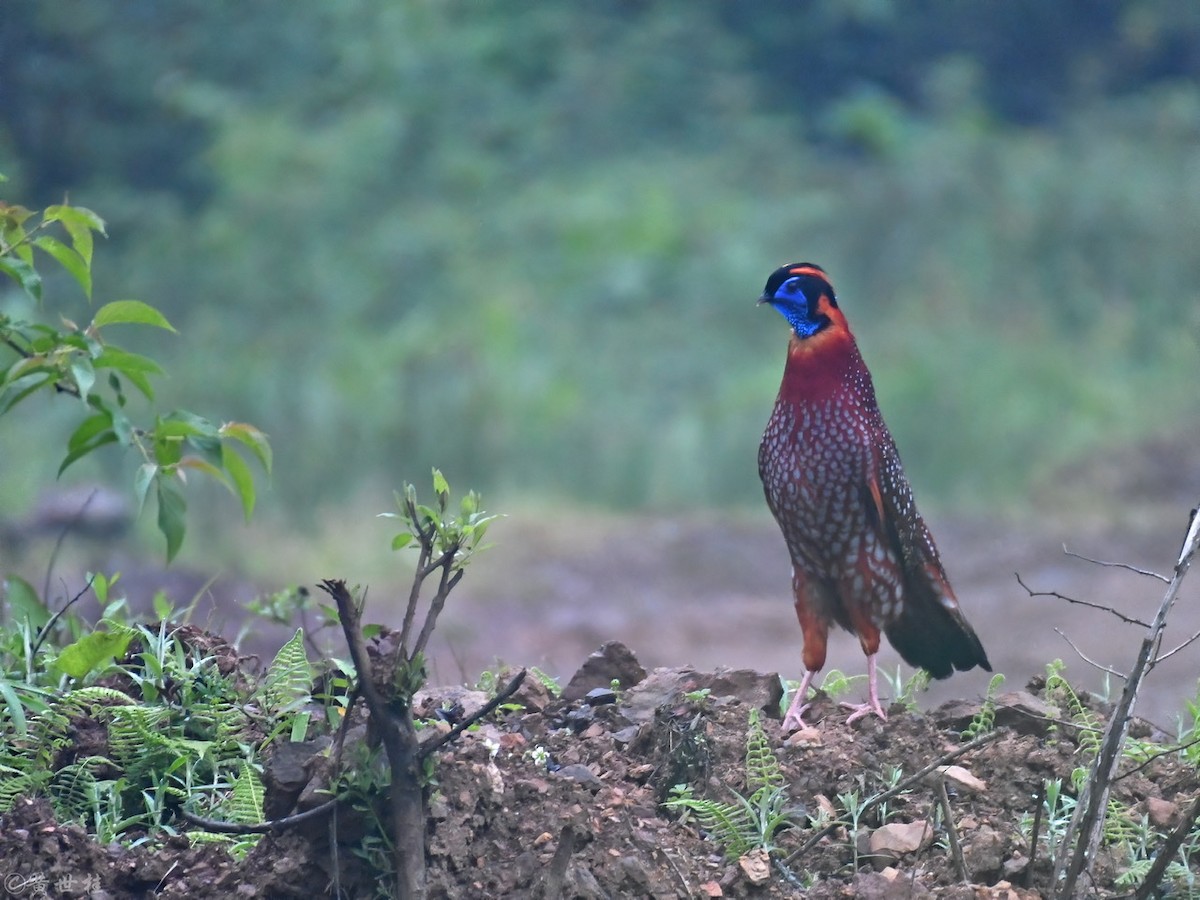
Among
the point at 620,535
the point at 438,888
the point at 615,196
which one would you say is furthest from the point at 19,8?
the point at 438,888

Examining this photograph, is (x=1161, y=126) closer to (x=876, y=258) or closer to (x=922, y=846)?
(x=876, y=258)

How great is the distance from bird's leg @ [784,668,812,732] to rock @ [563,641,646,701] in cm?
33

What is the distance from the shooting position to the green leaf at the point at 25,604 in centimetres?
327

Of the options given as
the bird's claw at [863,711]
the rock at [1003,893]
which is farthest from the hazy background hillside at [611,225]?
the rock at [1003,893]

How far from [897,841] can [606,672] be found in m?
0.89

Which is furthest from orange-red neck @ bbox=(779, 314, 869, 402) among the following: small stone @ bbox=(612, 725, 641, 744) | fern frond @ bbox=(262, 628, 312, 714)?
fern frond @ bbox=(262, 628, 312, 714)

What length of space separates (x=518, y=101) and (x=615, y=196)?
170cm

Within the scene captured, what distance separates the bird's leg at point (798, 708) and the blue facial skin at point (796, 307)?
84 centimetres

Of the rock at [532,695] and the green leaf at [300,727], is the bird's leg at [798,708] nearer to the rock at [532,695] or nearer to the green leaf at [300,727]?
the rock at [532,695]

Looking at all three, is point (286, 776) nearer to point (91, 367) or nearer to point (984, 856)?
point (91, 367)

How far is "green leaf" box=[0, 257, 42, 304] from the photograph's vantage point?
289 cm

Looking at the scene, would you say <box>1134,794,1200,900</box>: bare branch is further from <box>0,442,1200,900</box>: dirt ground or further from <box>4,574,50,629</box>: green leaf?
<box>4,574,50,629</box>: green leaf

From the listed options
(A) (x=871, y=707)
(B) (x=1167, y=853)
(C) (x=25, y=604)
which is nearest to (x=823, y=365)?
(A) (x=871, y=707)

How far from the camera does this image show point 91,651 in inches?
113
